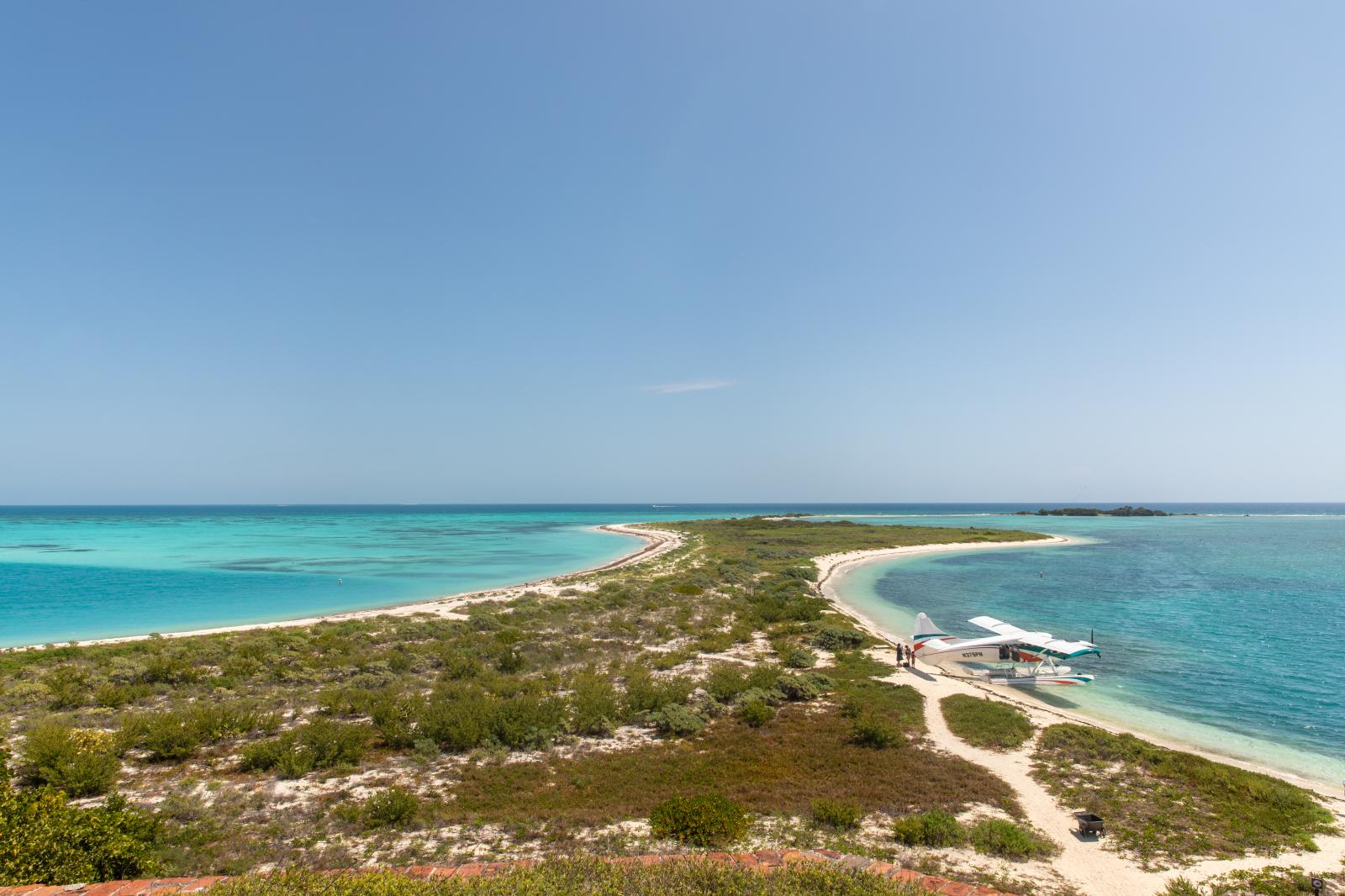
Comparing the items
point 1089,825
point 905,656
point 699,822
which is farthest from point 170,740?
point 905,656

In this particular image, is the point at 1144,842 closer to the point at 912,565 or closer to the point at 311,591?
the point at 311,591

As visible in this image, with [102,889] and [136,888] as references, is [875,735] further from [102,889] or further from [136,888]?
[102,889]

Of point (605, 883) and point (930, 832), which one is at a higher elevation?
point (605, 883)

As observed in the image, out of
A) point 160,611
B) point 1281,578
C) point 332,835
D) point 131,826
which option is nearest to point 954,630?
point 332,835

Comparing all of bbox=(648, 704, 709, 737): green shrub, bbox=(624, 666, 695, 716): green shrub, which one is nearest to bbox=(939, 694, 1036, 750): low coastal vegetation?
bbox=(648, 704, 709, 737): green shrub

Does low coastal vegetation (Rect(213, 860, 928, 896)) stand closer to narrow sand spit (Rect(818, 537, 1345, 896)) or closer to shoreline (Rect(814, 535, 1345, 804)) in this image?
narrow sand spit (Rect(818, 537, 1345, 896))
